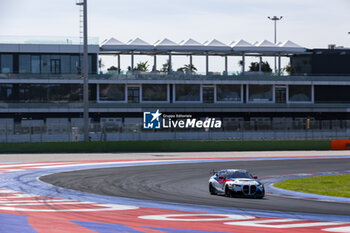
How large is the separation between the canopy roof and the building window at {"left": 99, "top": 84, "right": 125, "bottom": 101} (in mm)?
4517

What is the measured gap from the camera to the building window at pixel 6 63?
68688 mm

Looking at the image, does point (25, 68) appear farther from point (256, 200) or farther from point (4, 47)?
point (256, 200)

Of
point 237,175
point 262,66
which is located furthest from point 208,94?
point 237,175

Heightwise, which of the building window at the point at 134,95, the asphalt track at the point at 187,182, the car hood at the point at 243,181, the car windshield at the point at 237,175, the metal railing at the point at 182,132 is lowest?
the asphalt track at the point at 187,182

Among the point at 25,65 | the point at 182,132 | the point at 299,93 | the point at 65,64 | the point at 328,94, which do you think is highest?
the point at 65,64

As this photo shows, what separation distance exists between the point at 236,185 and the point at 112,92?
51.0m

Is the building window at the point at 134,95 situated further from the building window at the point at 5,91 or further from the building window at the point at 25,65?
the building window at the point at 5,91

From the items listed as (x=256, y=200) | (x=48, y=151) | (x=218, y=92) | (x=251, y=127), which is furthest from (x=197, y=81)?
(x=256, y=200)

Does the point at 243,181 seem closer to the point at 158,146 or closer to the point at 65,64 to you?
the point at 158,146

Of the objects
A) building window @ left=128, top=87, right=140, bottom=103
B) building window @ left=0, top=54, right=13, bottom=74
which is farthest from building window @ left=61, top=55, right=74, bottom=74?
building window @ left=128, top=87, right=140, bottom=103

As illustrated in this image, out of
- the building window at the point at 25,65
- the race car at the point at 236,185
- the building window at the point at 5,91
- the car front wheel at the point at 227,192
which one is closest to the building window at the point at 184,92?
the building window at the point at 25,65

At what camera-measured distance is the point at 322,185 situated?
25.5 metres

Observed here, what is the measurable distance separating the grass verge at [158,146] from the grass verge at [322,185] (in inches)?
890

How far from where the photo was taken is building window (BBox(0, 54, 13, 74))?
68.7 m
